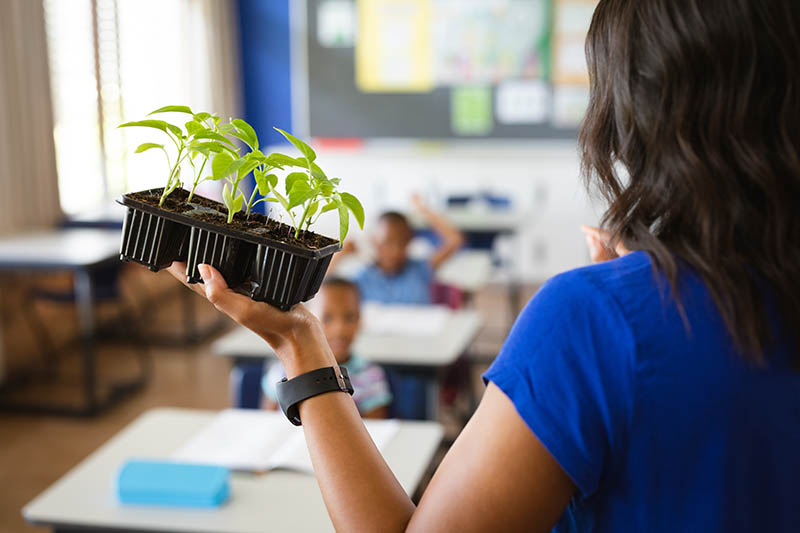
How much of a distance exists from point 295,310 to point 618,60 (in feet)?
1.39

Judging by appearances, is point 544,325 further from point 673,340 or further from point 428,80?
point 428,80

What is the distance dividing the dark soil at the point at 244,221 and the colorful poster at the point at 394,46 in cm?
615

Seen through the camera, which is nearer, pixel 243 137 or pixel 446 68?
pixel 243 137

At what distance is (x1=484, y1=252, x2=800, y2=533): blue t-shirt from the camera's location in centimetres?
70

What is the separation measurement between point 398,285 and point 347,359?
1.29 m

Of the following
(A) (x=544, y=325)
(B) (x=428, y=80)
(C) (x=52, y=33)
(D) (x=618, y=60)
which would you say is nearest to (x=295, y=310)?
(A) (x=544, y=325)

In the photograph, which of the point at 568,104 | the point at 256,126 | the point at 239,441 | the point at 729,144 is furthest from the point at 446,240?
the point at 729,144

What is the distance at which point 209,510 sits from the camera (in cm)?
165

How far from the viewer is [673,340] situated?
27.4 inches

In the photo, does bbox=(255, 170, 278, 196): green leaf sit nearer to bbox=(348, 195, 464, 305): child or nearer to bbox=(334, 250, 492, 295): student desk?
bbox=(348, 195, 464, 305): child

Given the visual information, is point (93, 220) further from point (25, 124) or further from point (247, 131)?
point (247, 131)

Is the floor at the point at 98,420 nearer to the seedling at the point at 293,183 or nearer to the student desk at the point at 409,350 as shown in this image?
the student desk at the point at 409,350

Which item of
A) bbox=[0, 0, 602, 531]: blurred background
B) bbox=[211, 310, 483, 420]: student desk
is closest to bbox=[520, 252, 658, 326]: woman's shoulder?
bbox=[211, 310, 483, 420]: student desk

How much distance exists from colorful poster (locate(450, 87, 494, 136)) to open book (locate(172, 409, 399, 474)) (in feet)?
17.1
